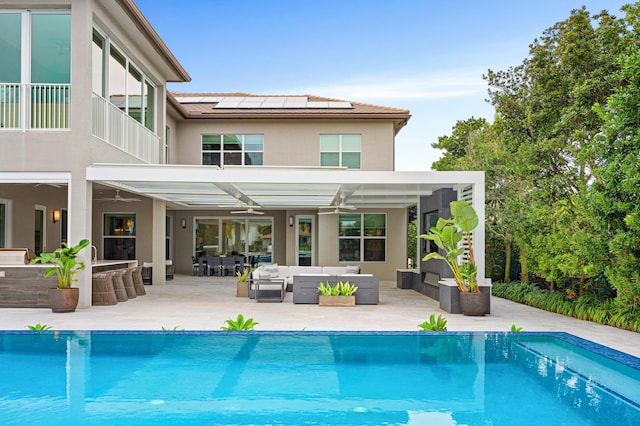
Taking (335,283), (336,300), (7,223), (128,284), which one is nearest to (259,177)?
(335,283)

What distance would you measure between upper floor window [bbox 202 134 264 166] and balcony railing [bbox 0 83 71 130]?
31.1 ft

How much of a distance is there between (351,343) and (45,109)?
9315 mm

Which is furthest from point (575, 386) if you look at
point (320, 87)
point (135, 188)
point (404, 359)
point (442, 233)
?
point (320, 87)

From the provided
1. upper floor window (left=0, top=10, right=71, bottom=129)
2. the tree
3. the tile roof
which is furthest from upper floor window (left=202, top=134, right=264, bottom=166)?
the tree

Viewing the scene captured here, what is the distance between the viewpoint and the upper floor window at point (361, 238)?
2272 cm

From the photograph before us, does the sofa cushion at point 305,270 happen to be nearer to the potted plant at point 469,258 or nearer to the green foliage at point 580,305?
the potted plant at point 469,258

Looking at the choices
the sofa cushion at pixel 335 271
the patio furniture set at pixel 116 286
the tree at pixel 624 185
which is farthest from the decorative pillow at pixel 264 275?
the tree at pixel 624 185

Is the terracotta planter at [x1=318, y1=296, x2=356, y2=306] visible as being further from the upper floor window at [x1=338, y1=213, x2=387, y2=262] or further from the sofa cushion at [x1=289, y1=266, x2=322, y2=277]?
the upper floor window at [x1=338, y1=213, x2=387, y2=262]

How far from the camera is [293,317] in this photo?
11.8m

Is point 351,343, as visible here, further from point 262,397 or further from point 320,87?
point 320,87

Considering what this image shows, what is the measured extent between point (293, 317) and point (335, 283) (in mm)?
2767

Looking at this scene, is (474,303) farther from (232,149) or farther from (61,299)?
(232,149)

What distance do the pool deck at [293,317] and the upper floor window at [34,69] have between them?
15.0 feet

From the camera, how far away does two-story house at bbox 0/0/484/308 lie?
506 inches
